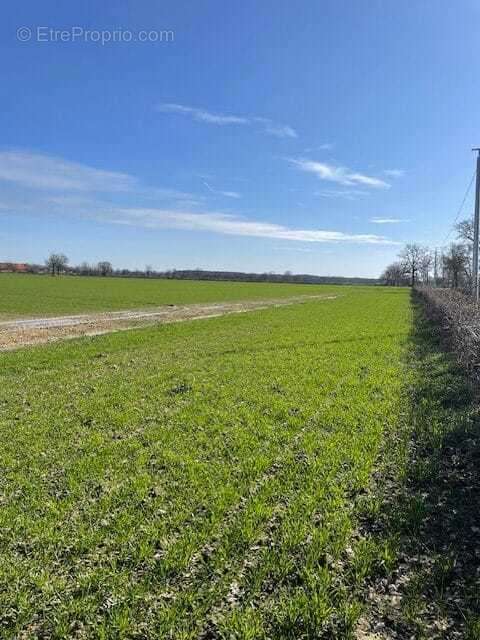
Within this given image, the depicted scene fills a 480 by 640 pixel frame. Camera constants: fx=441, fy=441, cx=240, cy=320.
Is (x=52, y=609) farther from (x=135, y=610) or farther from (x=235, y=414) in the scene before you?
(x=235, y=414)

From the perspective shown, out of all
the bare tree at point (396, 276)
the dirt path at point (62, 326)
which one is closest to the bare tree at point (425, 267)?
the bare tree at point (396, 276)

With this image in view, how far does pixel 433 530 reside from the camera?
4.55 m

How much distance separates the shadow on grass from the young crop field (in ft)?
0.21

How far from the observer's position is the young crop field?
11.3 ft

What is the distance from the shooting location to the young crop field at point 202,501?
11.3ft

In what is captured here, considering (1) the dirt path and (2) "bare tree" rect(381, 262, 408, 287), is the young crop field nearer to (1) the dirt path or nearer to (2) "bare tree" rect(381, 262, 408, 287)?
(1) the dirt path

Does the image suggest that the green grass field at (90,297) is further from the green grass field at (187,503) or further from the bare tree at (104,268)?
the bare tree at (104,268)

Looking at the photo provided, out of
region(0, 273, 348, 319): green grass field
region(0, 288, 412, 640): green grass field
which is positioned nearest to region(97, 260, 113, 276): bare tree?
region(0, 273, 348, 319): green grass field

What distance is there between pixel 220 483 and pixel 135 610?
221cm

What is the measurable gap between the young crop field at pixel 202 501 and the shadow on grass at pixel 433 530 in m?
0.06

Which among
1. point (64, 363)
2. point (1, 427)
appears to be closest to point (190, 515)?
point (1, 427)

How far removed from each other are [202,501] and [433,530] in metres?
2.49

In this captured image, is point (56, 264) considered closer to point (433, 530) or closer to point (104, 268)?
point (104, 268)

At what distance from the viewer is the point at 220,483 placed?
5.55 metres
